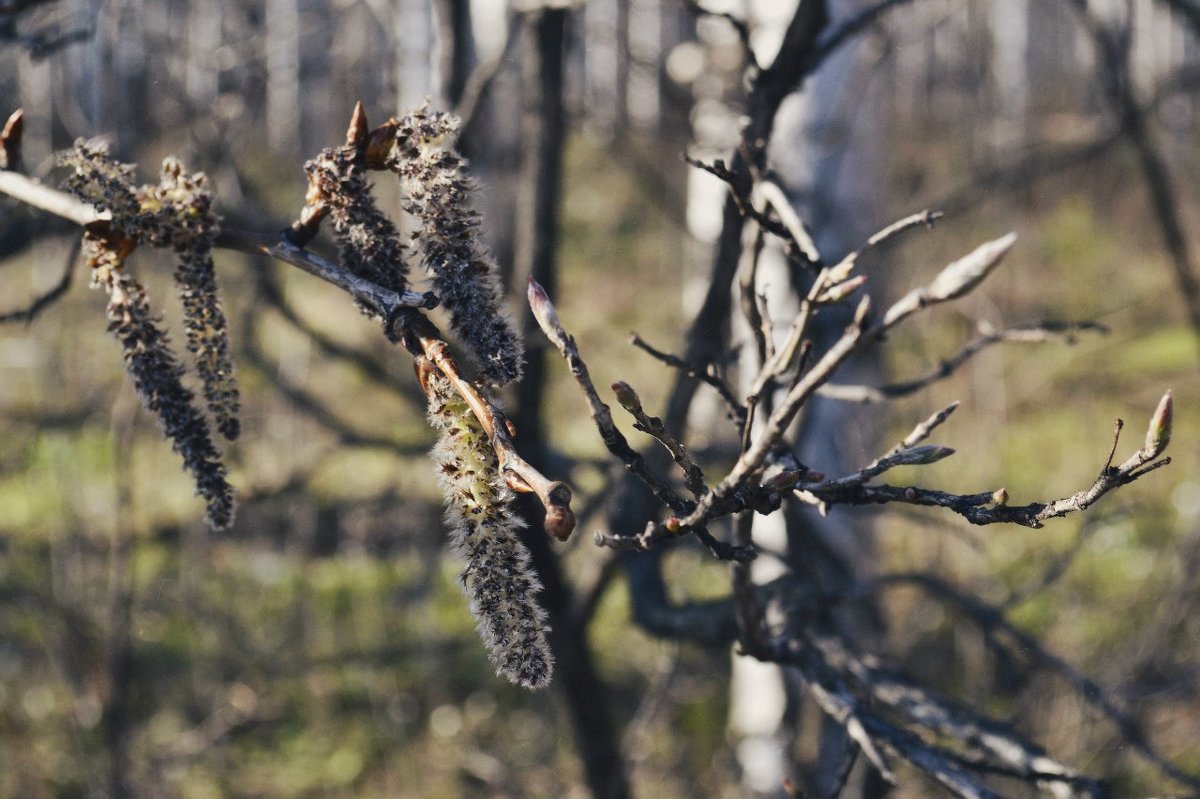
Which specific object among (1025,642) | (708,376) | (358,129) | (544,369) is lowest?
(1025,642)

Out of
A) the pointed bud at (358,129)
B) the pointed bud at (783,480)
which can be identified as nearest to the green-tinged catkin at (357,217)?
the pointed bud at (358,129)

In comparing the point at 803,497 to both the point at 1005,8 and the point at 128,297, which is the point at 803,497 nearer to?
the point at 128,297

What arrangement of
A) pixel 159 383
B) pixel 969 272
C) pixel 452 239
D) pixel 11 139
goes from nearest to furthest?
pixel 969 272
pixel 452 239
pixel 159 383
pixel 11 139

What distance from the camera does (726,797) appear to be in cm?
429

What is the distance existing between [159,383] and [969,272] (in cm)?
69

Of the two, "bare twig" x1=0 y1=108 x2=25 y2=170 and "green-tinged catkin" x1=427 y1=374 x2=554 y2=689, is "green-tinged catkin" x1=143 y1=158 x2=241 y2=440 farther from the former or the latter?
"green-tinged catkin" x1=427 y1=374 x2=554 y2=689

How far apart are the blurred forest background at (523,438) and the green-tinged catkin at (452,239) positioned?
0.20ft

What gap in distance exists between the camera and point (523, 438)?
6.98 feet

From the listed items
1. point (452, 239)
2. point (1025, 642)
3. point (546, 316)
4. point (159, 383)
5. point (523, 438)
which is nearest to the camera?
point (546, 316)

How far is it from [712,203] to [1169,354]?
23.3 ft

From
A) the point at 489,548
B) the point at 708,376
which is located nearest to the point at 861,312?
the point at 489,548

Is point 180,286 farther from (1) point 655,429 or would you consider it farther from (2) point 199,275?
(1) point 655,429

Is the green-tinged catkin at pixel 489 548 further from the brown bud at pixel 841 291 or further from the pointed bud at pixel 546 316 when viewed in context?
the brown bud at pixel 841 291

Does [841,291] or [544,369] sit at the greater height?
[544,369]
